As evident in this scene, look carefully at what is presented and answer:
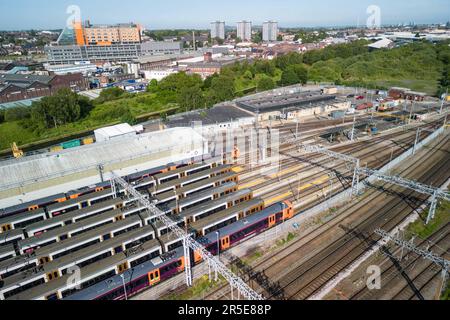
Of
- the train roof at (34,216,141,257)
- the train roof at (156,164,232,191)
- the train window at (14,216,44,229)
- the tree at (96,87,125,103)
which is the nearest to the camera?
the train roof at (34,216,141,257)

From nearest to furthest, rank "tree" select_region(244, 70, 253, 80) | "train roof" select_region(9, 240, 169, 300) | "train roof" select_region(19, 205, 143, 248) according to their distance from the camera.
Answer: "train roof" select_region(9, 240, 169, 300) → "train roof" select_region(19, 205, 143, 248) → "tree" select_region(244, 70, 253, 80)

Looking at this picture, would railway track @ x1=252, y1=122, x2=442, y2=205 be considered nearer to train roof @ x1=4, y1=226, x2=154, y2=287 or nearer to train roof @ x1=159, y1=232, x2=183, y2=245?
train roof @ x1=159, y1=232, x2=183, y2=245

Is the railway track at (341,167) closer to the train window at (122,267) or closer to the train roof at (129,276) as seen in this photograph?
the train roof at (129,276)

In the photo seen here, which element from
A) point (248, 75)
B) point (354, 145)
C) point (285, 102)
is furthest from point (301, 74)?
point (354, 145)

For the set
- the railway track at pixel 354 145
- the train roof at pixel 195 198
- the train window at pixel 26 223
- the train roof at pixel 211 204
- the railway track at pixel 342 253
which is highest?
the train roof at pixel 211 204

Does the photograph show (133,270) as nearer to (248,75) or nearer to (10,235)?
(10,235)

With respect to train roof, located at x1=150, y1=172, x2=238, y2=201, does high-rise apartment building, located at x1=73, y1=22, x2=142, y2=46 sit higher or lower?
higher

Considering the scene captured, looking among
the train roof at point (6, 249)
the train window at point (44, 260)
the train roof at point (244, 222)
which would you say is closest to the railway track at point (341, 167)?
the train roof at point (244, 222)

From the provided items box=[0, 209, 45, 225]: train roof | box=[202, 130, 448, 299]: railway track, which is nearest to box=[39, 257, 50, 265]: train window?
box=[0, 209, 45, 225]: train roof

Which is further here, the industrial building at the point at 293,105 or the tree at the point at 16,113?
the tree at the point at 16,113

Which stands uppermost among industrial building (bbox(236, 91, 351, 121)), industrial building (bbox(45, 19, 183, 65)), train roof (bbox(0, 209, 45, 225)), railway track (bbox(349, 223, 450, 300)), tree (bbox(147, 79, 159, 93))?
industrial building (bbox(45, 19, 183, 65))
